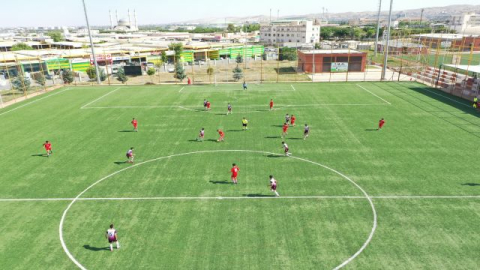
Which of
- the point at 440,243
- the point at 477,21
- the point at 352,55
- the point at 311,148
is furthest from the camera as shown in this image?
the point at 477,21

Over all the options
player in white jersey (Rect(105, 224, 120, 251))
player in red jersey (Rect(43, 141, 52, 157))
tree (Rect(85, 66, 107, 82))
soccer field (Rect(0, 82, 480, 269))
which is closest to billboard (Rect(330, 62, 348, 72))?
soccer field (Rect(0, 82, 480, 269))

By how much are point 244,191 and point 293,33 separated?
6102 inches

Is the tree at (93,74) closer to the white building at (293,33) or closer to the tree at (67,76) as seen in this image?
the tree at (67,76)

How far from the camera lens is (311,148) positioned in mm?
26969

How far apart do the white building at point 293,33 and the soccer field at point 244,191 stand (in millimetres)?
129092

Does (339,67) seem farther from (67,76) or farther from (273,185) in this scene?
(273,185)

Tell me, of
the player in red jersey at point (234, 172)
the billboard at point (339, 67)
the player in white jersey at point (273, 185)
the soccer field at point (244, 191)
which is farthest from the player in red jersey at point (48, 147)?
the billboard at point (339, 67)

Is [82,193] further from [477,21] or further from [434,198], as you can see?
[477,21]

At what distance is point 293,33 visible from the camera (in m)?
162

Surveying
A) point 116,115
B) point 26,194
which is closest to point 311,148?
point 26,194

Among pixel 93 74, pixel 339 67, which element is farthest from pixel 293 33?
pixel 93 74

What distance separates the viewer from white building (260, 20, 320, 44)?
A: 516 ft

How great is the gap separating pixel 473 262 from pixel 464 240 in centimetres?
163

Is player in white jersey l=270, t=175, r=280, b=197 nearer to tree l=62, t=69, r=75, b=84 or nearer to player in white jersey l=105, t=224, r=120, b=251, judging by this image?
player in white jersey l=105, t=224, r=120, b=251
